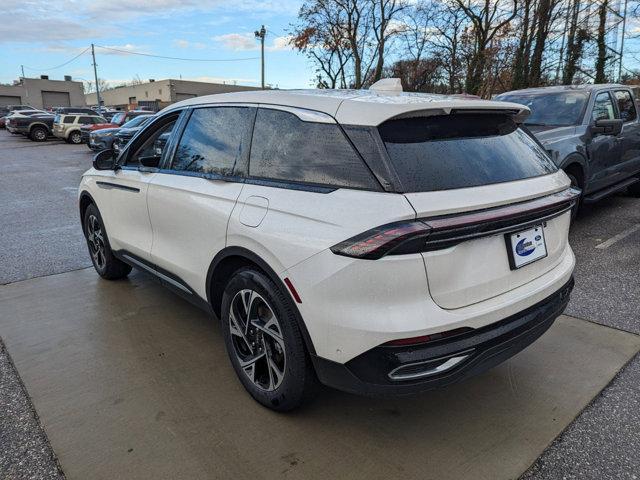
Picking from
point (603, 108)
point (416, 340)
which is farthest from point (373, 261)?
point (603, 108)

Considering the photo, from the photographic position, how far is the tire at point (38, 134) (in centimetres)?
2617

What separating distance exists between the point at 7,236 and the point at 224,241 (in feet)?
16.9

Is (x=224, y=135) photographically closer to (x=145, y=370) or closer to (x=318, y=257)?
(x=318, y=257)

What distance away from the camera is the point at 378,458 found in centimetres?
227

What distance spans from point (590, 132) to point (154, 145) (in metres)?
5.17

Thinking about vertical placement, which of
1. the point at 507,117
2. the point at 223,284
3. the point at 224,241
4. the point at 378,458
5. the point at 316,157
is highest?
the point at 507,117

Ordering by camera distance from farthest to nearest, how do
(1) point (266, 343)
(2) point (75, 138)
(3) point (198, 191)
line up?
(2) point (75, 138)
(3) point (198, 191)
(1) point (266, 343)

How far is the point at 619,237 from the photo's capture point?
227 inches

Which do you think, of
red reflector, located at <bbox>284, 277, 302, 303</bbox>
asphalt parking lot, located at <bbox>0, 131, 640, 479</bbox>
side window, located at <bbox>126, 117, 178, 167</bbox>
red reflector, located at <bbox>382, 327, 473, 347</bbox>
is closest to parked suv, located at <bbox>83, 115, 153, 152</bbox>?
side window, located at <bbox>126, 117, 178, 167</bbox>

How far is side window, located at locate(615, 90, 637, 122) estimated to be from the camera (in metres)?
6.97

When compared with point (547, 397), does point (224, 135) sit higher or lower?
higher

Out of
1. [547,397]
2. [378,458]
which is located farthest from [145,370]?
[547,397]

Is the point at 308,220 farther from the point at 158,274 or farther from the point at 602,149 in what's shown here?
the point at 602,149

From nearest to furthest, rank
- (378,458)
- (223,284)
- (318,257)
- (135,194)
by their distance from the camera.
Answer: (318,257)
(378,458)
(223,284)
(135,194)
